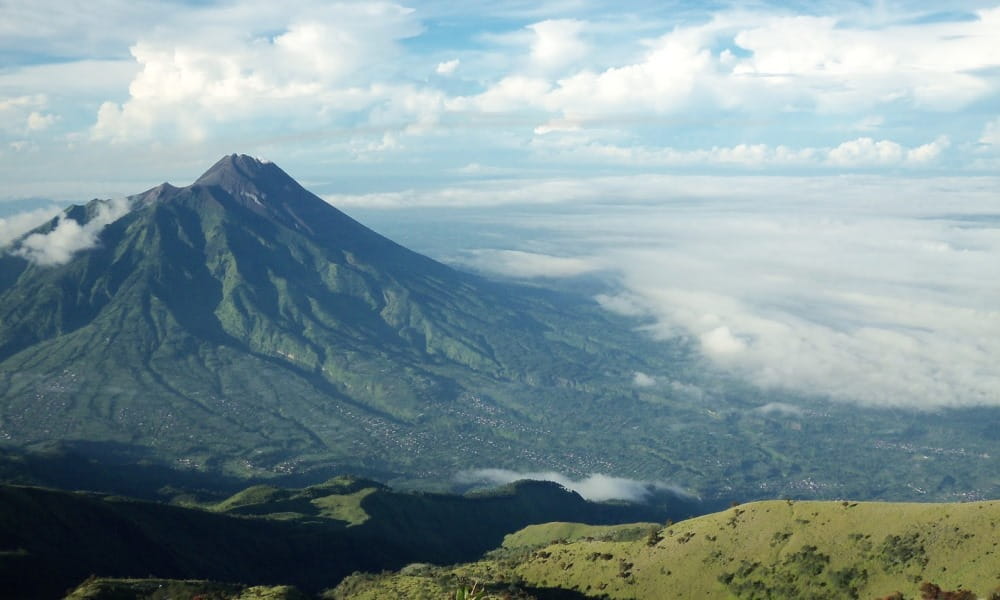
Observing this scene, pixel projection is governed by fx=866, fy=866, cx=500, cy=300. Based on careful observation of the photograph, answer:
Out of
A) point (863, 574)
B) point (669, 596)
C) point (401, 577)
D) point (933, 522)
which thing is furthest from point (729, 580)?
point (401, 577)

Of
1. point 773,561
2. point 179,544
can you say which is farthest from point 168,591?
point 773,561

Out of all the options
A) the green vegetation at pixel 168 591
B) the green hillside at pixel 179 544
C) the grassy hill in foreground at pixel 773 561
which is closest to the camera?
the grassy hill in foreground at pixel 773 561

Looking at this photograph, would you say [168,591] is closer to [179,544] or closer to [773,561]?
[179,544]

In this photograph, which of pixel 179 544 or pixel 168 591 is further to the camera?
pixel 179 544

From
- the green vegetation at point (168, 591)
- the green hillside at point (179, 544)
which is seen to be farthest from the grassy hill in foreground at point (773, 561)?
the green hillside at point (179, 544)

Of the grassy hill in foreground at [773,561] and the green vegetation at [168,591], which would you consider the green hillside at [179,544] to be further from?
the grassy hill in foreground at [773,561]

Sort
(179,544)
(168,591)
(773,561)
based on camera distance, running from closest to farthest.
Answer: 1. (773,561)
2. (168,591)
3. (179,544)

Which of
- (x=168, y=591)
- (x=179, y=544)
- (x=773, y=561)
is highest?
(x=168, y=591)

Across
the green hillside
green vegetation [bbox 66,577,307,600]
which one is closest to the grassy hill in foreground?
green vegetation [bbox 66,577,307,600]

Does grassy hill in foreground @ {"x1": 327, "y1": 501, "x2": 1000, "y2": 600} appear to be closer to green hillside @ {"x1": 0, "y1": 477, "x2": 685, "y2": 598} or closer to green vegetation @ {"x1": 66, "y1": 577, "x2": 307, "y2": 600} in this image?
green vegetation @ {"x1": 66, "y1": 577, "x2": 307, "y2": 600}

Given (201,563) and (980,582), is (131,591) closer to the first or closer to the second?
(201,563)
